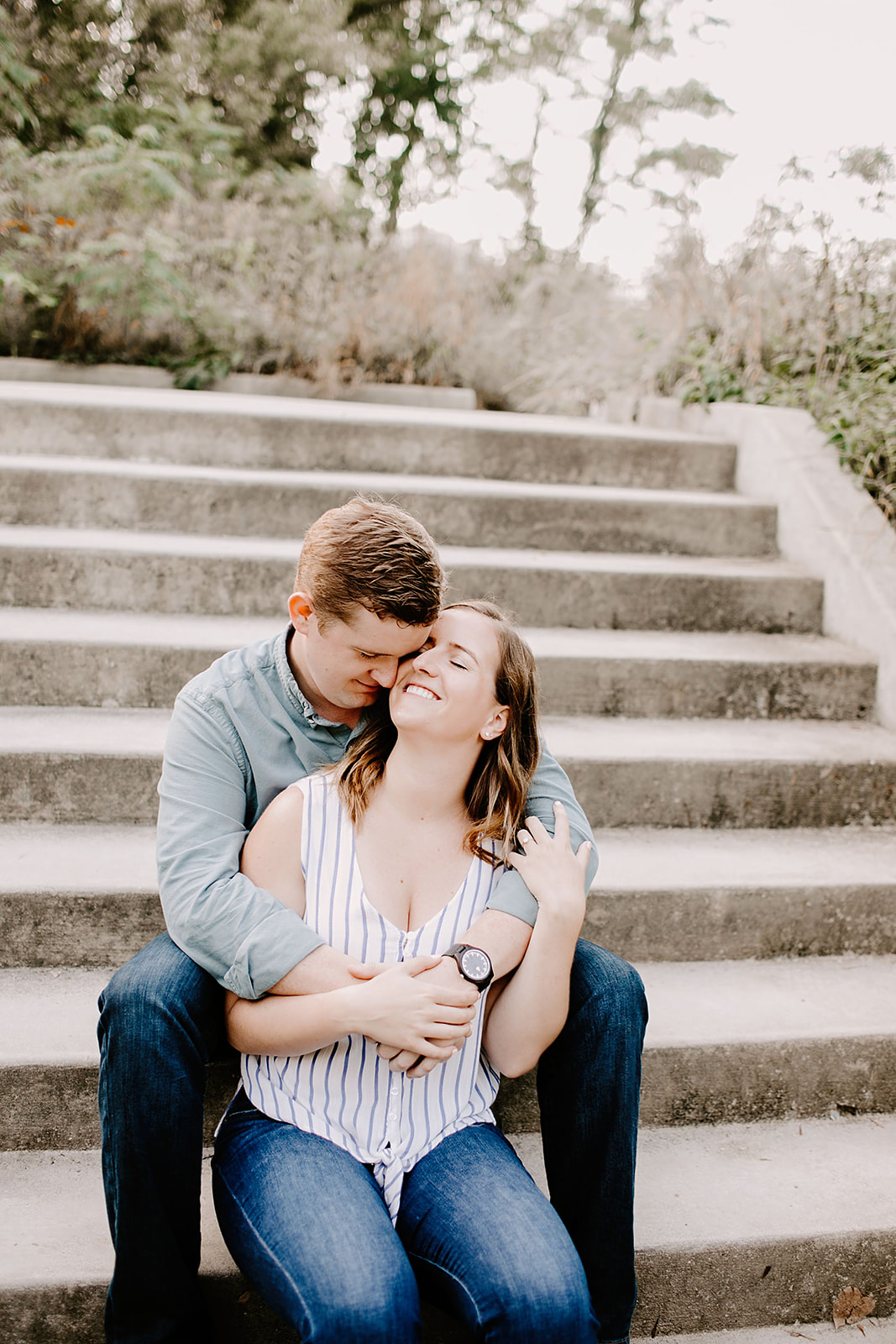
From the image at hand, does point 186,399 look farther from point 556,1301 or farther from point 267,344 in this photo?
point 556,1301

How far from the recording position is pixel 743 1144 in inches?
77.2

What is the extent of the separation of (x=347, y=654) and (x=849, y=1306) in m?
1.59

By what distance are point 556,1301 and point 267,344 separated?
4508 millimetres

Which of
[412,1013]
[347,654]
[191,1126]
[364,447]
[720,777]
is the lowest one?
[191,1126]

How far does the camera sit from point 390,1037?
1.42 m

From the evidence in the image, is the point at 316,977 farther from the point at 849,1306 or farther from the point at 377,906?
the point at 849,1306

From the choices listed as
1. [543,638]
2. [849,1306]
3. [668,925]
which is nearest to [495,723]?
[668,925]

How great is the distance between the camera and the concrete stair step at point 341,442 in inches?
130

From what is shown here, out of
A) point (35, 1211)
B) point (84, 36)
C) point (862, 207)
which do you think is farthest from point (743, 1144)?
point (84, 36)

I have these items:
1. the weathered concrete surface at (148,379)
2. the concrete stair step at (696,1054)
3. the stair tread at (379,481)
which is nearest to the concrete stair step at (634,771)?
the concrete stair step at (696,1054)

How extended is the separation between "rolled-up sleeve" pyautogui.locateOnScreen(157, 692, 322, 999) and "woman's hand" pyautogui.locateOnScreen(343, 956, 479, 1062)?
0.44 ft

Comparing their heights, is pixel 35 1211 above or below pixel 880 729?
below

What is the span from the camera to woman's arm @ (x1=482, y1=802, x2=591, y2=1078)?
156 cm

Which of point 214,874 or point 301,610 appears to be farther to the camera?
point 301,610
